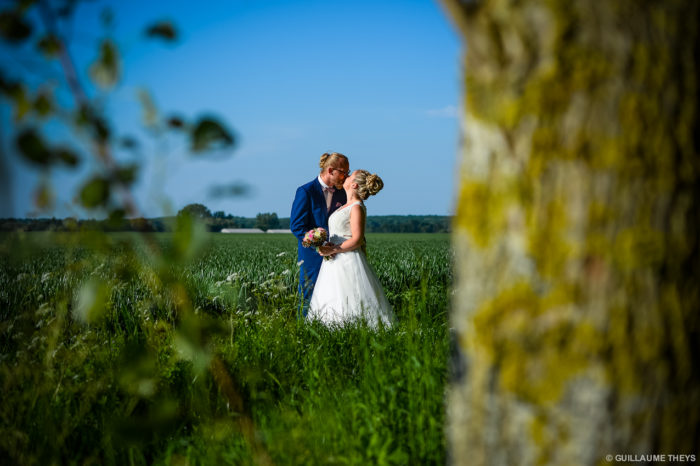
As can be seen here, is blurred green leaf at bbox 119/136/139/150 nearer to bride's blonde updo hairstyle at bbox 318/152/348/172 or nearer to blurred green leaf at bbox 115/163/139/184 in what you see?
blurred green leaf at bbox 115/163/139/184

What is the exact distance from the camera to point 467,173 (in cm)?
143

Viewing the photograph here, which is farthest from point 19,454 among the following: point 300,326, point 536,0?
point 536,0

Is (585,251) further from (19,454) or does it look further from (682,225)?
(19,454)

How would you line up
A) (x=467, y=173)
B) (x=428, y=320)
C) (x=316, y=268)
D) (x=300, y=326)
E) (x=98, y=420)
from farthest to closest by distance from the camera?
1. (x=316, y=268)
2. (x=300, y=326)
3. (x=428, y=320)
4. (x=98, y=420)
5. (x=467, y=173)

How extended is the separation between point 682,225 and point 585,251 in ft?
0.80

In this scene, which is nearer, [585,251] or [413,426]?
[585,251]

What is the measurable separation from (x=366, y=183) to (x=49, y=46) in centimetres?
547

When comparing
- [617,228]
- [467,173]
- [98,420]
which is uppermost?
[467,173]

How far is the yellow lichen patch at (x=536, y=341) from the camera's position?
50.8 inches

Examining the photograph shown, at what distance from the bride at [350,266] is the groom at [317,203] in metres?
0.38

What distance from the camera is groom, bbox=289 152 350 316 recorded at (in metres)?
7.09

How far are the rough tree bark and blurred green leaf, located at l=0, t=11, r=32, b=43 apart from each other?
1.00 metres

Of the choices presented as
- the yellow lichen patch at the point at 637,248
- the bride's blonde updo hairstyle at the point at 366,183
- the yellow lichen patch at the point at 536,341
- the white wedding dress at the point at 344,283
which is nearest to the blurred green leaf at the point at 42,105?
the yellow lichen patch at the point at 536,341

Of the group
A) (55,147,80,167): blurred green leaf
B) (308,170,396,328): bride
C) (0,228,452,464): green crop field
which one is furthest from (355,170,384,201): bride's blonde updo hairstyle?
(55,147,80,167): blurred green leaf
